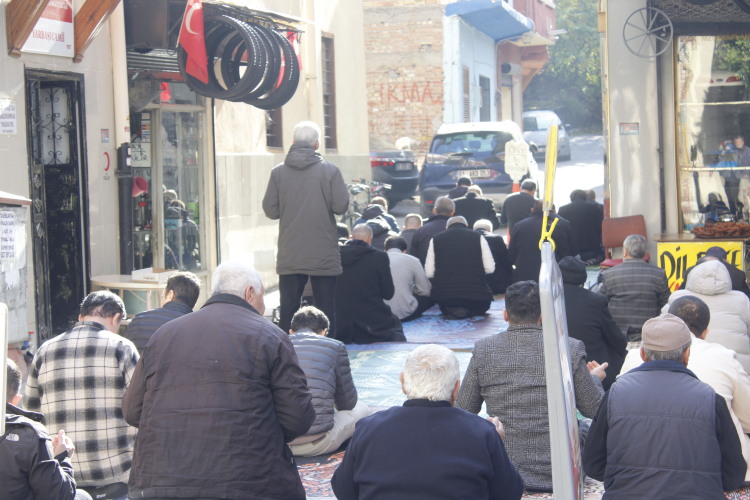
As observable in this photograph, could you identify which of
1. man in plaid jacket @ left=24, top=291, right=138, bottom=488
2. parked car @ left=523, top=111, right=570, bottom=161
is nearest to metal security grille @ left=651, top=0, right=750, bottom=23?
man in plaid jacket @ left=24, top=291, right=138, bottom=488

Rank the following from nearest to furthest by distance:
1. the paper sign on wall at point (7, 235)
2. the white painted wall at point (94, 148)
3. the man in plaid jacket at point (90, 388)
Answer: the man in plaid jacket at point (90, 388) < the paper sign on wall at point (7, 235) < the white painted wall at point (94, 148)

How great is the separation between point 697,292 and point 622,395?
269 cm

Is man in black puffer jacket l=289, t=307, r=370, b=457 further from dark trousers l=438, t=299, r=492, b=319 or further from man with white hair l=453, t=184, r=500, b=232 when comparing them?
man with white hair l=453, t=184, r=500, b=232

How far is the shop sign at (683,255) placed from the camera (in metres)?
8.70

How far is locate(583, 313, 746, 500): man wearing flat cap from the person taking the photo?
11.3 ft

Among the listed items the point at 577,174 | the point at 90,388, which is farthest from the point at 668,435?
the point at 577,174

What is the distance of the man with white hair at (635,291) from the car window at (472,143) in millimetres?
9651

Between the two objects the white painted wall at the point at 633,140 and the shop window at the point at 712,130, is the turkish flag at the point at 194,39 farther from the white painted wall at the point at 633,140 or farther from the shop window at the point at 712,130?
the shop window at the point at 712,130

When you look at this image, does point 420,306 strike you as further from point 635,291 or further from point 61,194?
point 61,194

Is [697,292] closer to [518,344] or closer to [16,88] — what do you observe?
[518,344]

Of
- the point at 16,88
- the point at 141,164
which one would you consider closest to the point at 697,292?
the point at 16,88

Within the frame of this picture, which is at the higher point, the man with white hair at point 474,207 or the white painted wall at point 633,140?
the white painted wall at point 633,140

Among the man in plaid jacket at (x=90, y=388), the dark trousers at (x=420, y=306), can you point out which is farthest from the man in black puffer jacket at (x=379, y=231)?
the man in plaid jacket at (x=90, y=388)

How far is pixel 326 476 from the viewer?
5.17 metres
